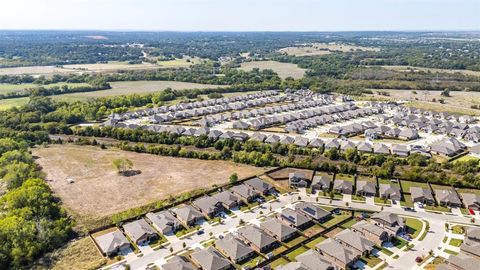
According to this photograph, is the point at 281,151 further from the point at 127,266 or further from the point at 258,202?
the point at 127,266

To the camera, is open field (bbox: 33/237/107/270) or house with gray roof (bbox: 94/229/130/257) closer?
open field (bbox: 33/237/107/270)

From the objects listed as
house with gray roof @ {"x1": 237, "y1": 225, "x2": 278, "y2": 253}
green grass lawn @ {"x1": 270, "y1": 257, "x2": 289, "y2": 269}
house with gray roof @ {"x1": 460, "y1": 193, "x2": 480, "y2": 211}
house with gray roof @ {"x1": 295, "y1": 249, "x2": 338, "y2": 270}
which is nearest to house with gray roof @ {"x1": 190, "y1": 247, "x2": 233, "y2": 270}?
house with gray roof @ {"x1": 237, "y1": 225, "x2": 278, "y2": 253}

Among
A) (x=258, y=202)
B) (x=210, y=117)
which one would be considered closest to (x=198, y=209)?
(x=258, y=202)

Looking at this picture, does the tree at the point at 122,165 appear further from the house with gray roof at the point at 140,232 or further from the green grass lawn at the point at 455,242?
the green grass lawn at the point at 455,242

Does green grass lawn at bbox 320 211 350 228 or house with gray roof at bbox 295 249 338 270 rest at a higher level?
house with gray roof at bbox 295 249 338 270

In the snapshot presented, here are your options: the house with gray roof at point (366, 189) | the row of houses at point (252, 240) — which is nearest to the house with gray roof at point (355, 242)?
the row of houses at point (252, 240)

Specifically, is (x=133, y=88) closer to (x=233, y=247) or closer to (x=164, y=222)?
(x=164, y=222)

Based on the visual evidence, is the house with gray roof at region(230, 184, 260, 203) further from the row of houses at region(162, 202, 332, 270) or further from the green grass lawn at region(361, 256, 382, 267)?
the green grass lawn at region(361, 256, 382, 267)
